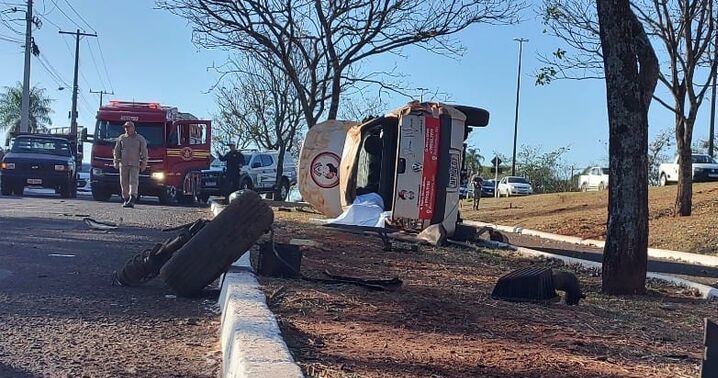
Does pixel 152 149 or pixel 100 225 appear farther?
pixel 152 149

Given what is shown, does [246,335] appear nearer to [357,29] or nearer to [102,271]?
[102,271]

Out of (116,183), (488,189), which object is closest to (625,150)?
(116,183)

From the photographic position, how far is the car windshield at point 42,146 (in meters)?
26.6

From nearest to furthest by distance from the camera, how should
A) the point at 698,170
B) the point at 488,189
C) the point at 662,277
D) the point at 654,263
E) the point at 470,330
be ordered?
the point at 470,330 → the point at 662,277 → the point at 654,263 → the point at 698,170 → the point at 488,189

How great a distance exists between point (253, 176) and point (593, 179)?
2440 centimetres

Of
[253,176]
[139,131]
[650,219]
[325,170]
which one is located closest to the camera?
[325,170]

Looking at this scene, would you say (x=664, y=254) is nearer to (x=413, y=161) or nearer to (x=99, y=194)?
(x=413, y=161)

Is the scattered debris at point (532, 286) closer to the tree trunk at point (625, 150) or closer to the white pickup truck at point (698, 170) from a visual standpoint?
the tree trunk at point (625, 150)

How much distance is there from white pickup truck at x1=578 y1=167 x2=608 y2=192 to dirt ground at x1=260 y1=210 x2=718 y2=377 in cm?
4076

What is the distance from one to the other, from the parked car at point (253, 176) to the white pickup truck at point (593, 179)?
64.3ft

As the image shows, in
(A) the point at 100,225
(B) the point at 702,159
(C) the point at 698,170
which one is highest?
(B) the point at 702,159

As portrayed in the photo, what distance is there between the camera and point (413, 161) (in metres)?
13.7

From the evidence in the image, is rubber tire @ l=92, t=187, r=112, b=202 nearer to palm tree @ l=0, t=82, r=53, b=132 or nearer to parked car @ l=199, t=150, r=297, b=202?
parked car @ l=199, t=150, r=297, b=202

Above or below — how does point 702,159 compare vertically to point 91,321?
above
